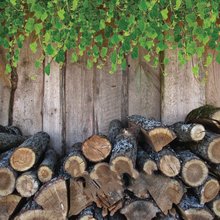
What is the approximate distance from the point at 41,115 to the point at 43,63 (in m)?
0.32

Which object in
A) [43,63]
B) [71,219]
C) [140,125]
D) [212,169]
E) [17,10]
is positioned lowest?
[71,219]

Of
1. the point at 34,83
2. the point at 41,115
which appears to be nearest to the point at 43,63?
the point at 34,83

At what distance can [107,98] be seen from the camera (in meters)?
2.64

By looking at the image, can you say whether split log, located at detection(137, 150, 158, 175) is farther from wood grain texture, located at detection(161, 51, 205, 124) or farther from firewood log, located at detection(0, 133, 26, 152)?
firewood log, located at detection(0, 133, 26, 152)

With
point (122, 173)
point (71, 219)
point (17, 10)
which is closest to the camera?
point (122, 173)

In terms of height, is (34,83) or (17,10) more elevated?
(17,10)

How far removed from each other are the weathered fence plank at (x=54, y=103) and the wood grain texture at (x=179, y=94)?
63 centimetres

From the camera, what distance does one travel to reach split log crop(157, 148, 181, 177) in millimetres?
1966

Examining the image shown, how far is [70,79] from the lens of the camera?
2656 millimetres

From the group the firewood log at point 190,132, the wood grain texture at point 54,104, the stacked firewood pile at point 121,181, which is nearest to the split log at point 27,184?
the stacked firewood pile at point 121,181

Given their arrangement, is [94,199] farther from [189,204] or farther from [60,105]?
[60,105]

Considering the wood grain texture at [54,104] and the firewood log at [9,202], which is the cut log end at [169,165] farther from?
the wood grain texture at [54,104]

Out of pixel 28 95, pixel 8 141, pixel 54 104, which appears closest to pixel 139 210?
pixel 8 141

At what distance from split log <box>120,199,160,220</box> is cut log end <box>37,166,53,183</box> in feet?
1.27
